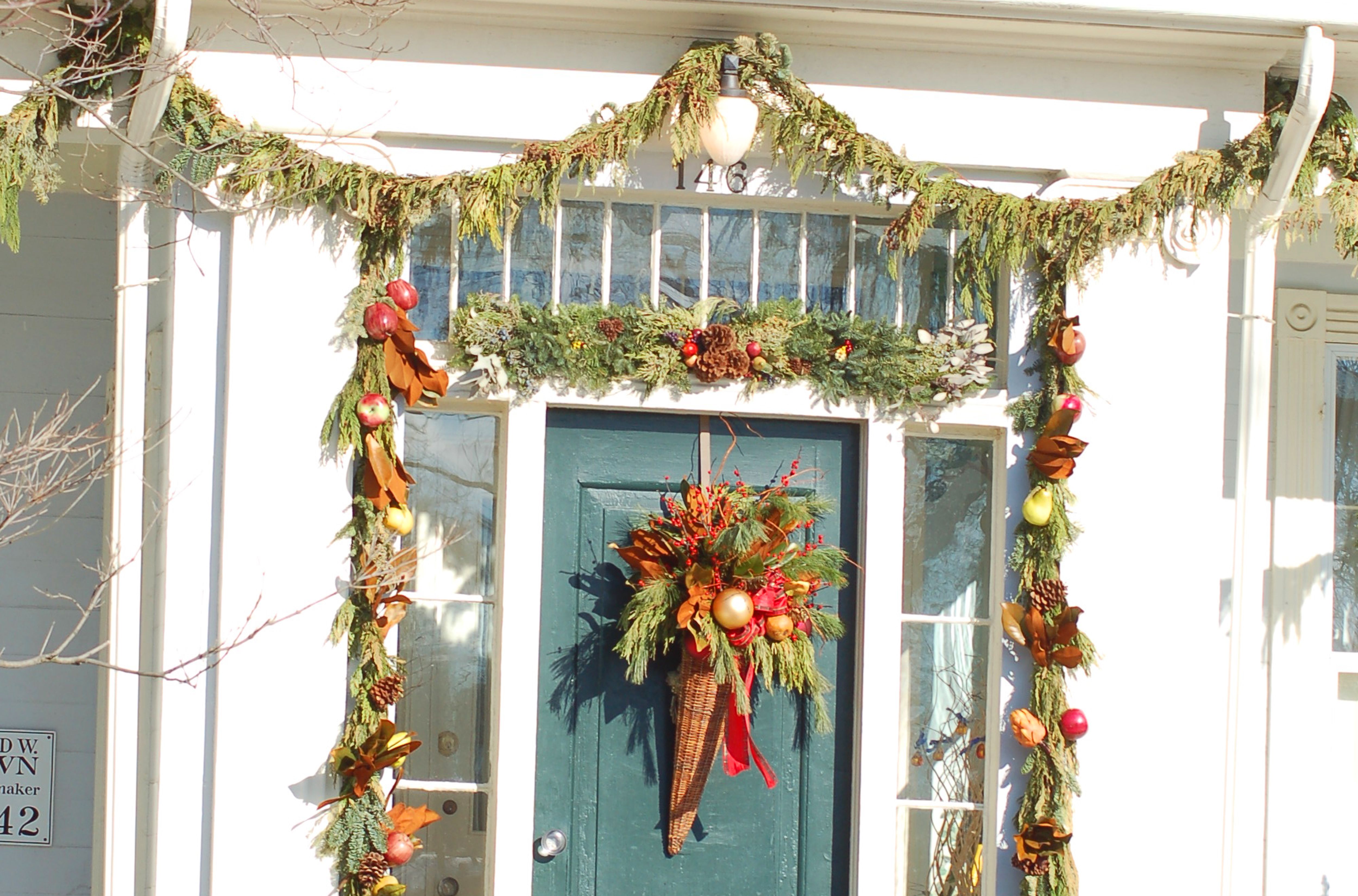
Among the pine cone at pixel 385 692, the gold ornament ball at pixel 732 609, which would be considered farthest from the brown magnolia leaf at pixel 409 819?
the gold ornament ball at pixel 732 609

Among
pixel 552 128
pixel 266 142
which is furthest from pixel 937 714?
pixel 266 142

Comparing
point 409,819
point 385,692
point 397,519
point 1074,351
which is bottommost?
point 409,819

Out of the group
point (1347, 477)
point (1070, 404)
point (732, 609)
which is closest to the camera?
point (732, 609)

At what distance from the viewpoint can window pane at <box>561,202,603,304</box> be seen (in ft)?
11.0

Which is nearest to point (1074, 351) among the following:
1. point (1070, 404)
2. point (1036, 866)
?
point (1070, 404)

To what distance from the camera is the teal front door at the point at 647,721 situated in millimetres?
3268

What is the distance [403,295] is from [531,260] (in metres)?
0.39

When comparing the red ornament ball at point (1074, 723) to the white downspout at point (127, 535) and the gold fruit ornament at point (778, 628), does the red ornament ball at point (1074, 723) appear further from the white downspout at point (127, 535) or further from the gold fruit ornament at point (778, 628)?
the white downspout at point (127, 535)

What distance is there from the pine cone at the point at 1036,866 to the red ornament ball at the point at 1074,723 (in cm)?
32

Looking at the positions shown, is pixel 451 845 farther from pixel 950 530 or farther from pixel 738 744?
pixel 950 530

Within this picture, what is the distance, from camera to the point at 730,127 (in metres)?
3.13

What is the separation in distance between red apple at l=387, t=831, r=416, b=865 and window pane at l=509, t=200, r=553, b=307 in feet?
4.65

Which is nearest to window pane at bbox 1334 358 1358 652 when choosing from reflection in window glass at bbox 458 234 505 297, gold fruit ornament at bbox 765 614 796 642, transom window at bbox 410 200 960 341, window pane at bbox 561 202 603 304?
transom window at bbox 410 200 960 341

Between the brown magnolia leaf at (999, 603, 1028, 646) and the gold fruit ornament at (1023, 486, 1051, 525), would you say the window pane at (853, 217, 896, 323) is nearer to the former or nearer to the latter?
the gold fruit ornament at (1023, 486, 1051, 525)
